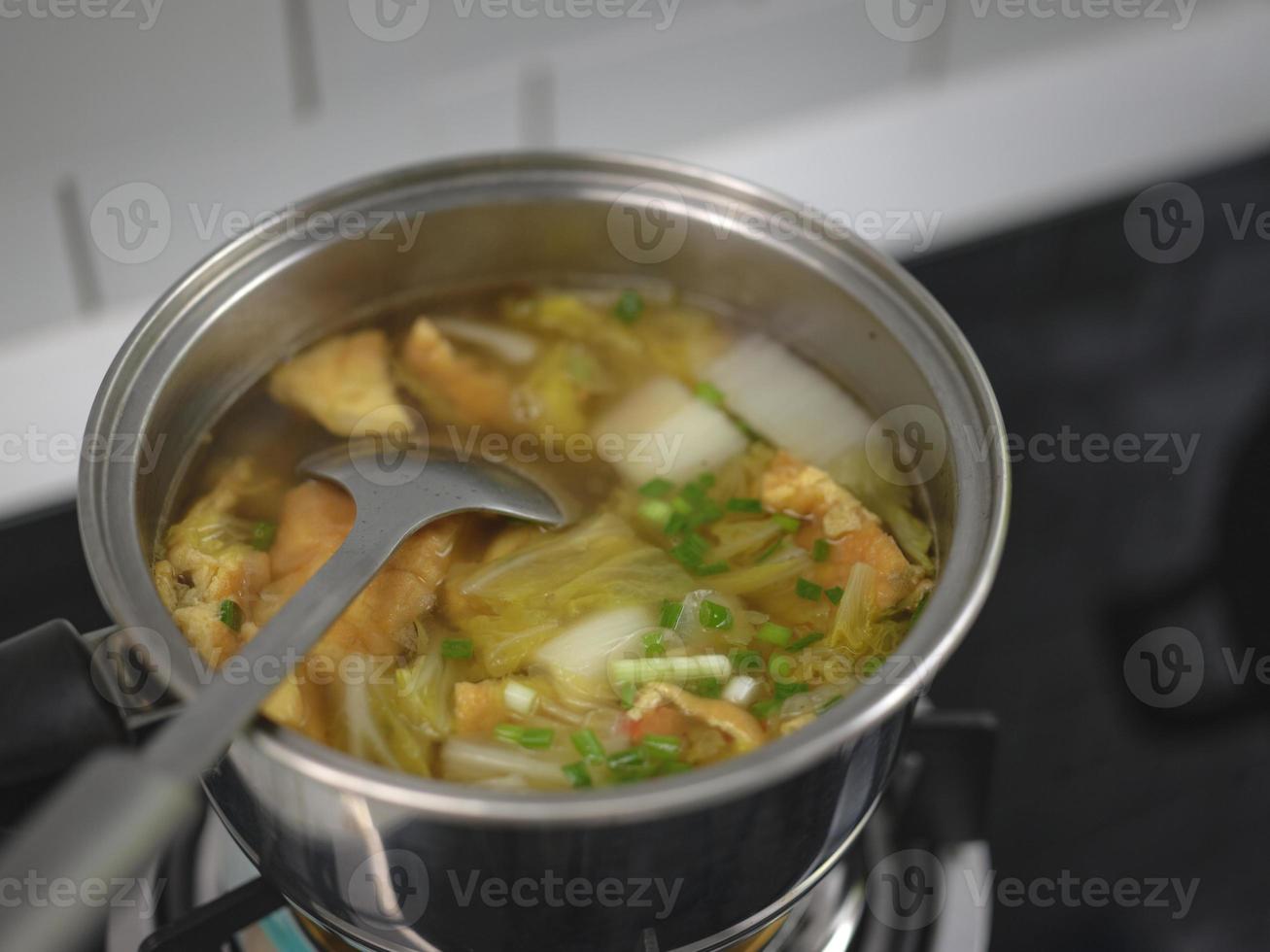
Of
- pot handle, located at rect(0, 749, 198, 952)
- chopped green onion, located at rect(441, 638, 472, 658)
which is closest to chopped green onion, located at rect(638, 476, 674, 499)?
chopped green onion, located at rect(441, 638, 472, 658)

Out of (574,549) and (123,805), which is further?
(574,549)

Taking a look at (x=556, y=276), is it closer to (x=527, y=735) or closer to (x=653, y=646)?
(x=653, y=646)

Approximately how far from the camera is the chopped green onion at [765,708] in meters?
1.33

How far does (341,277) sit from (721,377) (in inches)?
21.4

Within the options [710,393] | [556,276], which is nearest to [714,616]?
[710,393]

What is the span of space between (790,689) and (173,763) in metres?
→ 0.68

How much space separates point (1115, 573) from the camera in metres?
2.02

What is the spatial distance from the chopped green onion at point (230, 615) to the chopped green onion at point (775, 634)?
0.59 m

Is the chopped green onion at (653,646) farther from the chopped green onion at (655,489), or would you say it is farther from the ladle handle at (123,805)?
the ladle handle at (123,805)

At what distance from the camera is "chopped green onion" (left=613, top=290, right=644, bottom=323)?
70.9 inches

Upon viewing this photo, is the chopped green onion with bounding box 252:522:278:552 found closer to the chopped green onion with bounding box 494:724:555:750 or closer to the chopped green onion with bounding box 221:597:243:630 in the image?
the chopped green onion with bounding box 221:597:243:630

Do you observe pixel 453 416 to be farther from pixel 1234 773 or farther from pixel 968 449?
pixel 1234 773

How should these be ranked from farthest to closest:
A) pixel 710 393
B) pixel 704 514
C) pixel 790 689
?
pixel 710 393, pixel 704 514, pixel 790 689

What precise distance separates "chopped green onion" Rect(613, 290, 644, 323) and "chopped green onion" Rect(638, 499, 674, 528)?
0.34 meters
